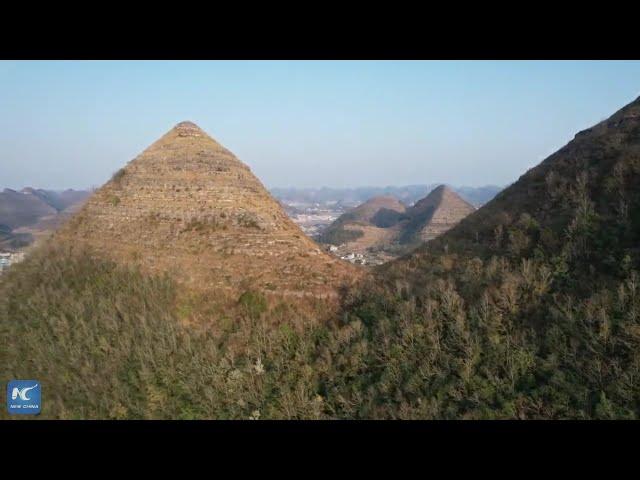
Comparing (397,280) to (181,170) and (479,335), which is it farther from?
(181,170)

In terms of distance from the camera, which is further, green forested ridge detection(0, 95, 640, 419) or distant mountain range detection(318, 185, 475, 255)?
distant mountain range detection(318, 185, 475, 255)

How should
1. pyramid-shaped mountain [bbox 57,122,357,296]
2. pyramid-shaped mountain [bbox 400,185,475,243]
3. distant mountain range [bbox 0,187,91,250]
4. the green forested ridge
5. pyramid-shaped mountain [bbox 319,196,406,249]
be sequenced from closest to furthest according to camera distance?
the green forested ridge
pyramid-shaped mountain [bbox 57,122,357,296]
distant mountain range [bbox 0,187,91,250]
pyramid-shaped mountain [bbox 400,185,475,243]
pyramid-shaped mountain [bbox 319,196,406,249]

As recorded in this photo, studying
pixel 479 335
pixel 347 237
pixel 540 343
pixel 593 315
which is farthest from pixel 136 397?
pixel 347 237

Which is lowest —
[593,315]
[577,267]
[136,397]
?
[136,397]

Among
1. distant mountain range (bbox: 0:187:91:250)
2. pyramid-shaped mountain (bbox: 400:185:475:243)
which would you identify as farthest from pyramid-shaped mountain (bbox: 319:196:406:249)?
distant mountain range (bbox: 0:187:91:250)

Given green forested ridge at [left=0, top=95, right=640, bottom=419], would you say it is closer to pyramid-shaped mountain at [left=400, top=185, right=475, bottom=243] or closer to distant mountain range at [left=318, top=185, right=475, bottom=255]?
distant mountain range at [left=318, top=185, right=475, bottom=255]
